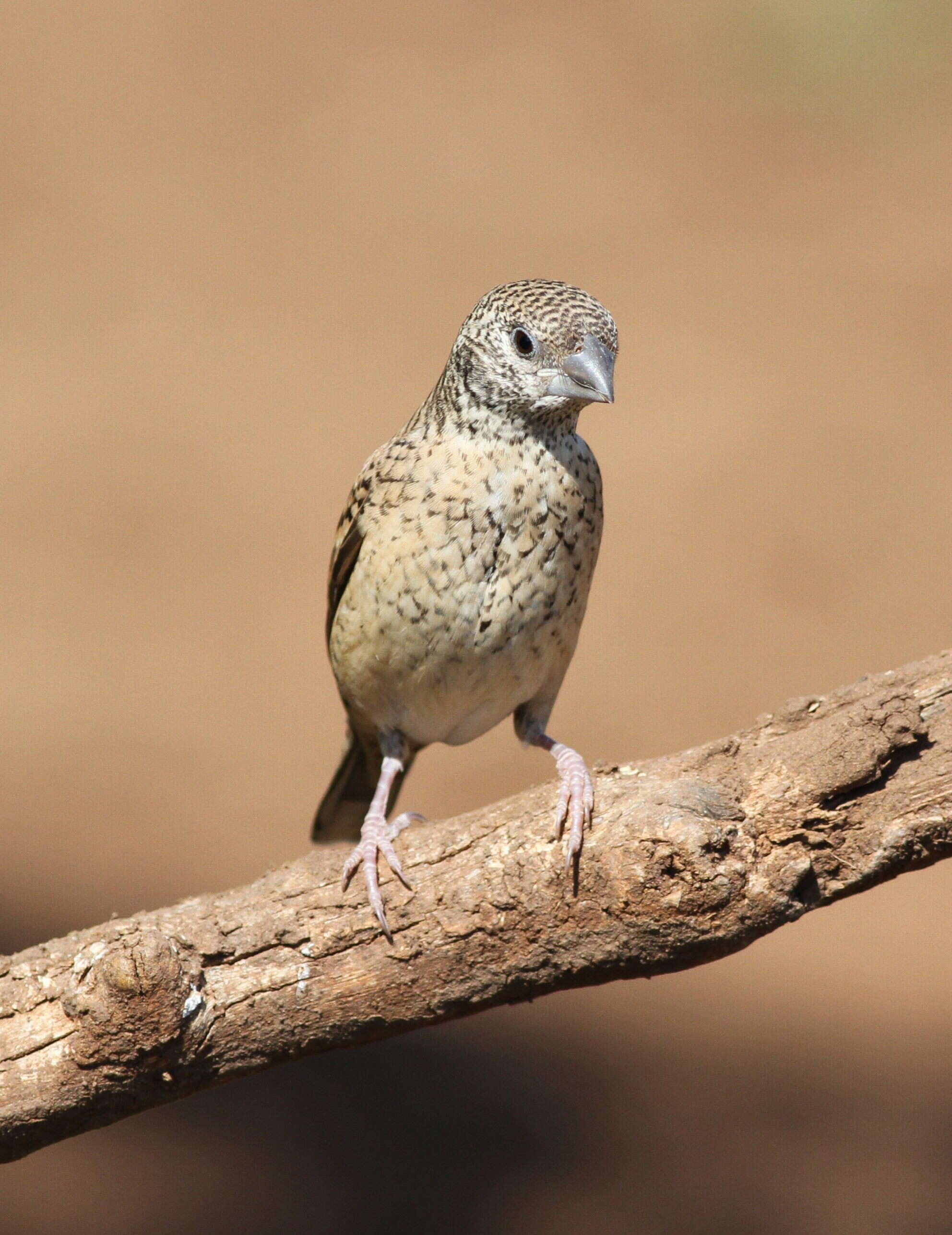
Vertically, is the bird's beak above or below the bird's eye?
below

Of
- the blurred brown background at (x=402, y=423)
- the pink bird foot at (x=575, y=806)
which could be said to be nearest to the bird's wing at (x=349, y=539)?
the pink bird foot at (x=575, y=806)

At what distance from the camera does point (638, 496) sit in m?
12.0

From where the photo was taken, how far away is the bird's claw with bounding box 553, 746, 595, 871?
3.66m

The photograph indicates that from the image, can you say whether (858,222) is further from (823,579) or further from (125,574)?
(125,574)

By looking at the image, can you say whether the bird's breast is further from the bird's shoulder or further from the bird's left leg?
the bird's left leg

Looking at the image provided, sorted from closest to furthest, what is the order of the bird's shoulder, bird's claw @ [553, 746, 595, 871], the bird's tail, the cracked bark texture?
the cracked bark texture, bird's claw @ [553, 746, 595, 871], the bird's shoulder, the bird's tail

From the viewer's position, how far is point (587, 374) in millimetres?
4219

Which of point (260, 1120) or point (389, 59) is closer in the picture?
point (260, 1120)

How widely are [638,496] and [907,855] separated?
863cm

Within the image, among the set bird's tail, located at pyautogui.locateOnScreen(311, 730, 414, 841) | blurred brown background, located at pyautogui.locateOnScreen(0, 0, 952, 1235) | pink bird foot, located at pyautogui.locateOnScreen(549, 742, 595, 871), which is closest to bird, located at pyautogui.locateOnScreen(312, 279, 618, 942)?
pink bird foot, located at pyautogui.locateOnScreen(549, 742, 595, 871)

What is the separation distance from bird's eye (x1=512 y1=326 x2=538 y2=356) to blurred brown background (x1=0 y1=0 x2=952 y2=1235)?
13.1ft

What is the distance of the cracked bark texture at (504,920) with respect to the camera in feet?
11.6

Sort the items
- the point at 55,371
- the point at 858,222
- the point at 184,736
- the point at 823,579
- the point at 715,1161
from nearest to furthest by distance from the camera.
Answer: the point at 715,1161
the point at 184,736
the point at 823,579
the point at 55,371
the point at 858,222

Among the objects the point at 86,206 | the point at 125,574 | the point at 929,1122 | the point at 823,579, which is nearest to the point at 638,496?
the point at 823,579
